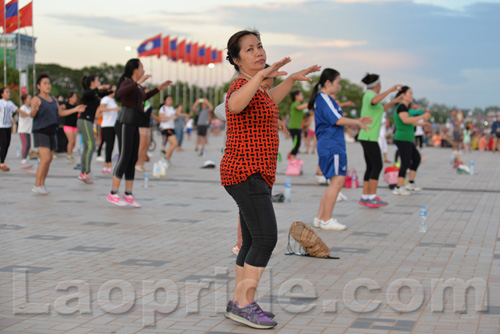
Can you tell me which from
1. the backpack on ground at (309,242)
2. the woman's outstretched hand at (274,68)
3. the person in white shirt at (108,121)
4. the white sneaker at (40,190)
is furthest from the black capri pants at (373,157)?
the woman's outstretched hand at (274,68)

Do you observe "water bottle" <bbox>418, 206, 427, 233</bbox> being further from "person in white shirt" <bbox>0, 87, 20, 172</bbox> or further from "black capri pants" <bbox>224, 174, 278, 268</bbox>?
"person in white shirt" <bbox>0, 87, 20, 172</bbox>

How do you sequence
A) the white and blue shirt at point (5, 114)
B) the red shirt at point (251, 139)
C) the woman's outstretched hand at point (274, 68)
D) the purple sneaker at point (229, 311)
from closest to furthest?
1. the woman's outstretched hand at point (274, 68)
2. the red shirt at point (251, 139)
3. the purple sneaker at point (229, 311)
4. the white and blue shirt at point (5, 114)

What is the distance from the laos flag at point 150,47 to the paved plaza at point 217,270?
52.6 metres

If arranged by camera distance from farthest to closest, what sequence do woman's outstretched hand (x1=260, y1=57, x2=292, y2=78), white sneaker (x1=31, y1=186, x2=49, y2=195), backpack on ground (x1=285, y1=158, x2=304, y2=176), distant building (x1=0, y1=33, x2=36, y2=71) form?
1. distant building (x1=0, y1=33, x2=36, y2=71)
2. backpack on ground (x1=285, y1=158, x2=304, y2=176)
3. white sneaker (x1=31, y1=186, x2=49, y2=195)
4. woman's outstretched hand (x1=260, y1=57, x2=292, y2=78)

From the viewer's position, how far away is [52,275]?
6.15 meters

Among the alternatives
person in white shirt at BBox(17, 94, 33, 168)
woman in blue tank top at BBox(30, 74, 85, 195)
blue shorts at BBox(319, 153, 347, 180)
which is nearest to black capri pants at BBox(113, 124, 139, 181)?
woman in blue tank top at BBox(30, 74, 85, 195)

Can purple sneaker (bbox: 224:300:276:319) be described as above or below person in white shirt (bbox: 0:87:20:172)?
below

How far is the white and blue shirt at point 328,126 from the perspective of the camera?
8953mm

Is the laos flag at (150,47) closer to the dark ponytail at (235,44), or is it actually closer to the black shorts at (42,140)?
the black shorts at (42,140)

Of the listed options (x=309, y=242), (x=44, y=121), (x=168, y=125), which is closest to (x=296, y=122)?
(x=168, y=125)

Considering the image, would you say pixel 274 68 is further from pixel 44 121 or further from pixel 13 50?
pixel 13 50

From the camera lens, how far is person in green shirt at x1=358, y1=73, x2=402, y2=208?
35.5 feet

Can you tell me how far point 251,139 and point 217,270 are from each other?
6.83 feet

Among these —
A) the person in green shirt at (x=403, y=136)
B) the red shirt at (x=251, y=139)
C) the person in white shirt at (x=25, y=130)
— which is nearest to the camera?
the red shirt at (x=251, y=139)
